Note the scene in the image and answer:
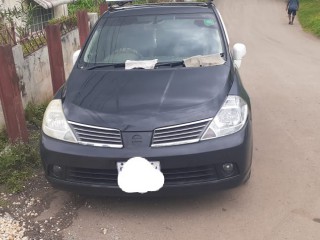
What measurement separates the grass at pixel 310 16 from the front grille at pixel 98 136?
1410 cm

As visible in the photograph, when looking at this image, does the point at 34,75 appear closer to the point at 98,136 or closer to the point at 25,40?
the point at 25,40

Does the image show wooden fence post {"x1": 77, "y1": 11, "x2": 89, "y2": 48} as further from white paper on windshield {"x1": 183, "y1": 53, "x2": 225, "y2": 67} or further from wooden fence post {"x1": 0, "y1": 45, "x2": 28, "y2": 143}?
white paper on windshield {"x1": 183, "y1": 53, "x2": 225, "y2": 67}

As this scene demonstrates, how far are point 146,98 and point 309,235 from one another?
1689 millimetres

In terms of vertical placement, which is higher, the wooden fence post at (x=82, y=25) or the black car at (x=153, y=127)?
the black car at (x=153, y=127)

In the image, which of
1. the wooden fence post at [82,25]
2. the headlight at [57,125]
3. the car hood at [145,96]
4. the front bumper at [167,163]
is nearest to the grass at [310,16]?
the wooden fence post at [82,25]

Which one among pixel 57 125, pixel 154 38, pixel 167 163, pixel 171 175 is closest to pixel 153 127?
pixel 167 163

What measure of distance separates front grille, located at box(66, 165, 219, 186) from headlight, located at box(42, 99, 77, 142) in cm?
28

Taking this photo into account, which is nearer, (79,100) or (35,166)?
(79,100)

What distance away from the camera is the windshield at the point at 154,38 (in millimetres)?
4312

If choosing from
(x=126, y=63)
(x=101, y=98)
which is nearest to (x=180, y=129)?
(x=101, y=98)

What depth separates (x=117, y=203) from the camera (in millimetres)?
3682

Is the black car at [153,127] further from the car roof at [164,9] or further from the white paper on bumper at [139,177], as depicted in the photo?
the car roof at [164,9]

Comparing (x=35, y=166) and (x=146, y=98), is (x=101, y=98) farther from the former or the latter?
(x=35, y=166)

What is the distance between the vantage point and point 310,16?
20438 mm
